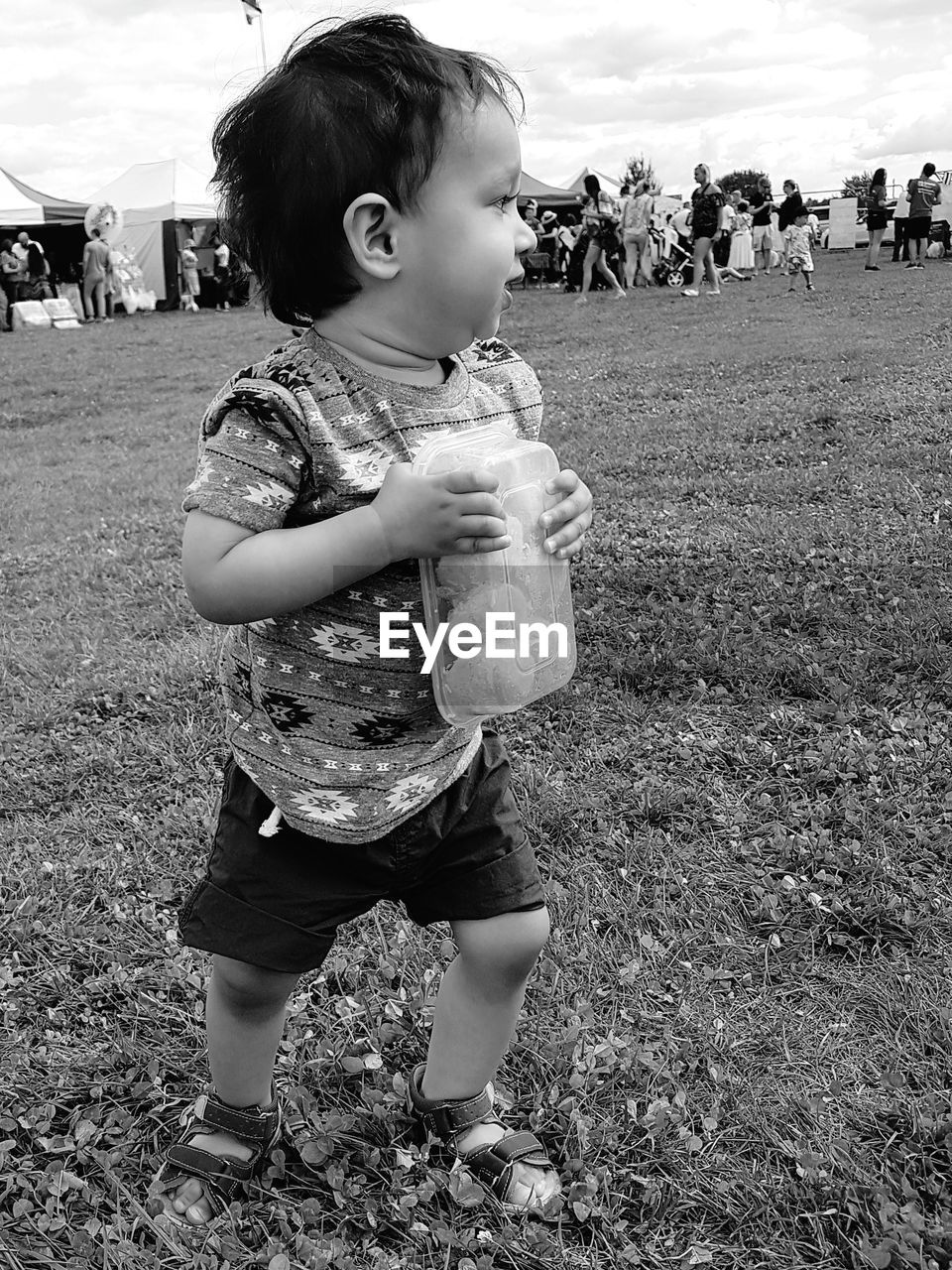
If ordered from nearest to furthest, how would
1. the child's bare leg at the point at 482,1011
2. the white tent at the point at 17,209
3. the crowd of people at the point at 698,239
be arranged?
the child's bare leg at the point at 482,1011
the crowd of people at the point at 698,239
the white tent at the point at 17,209

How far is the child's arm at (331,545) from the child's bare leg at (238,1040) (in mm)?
639

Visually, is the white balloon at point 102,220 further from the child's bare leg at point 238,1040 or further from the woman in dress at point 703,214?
the child's bare leg at point 238,1040

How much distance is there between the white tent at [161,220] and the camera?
81.8ft

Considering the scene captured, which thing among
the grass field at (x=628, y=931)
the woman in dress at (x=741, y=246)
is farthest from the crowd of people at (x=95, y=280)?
the grass field at (x=628, y=931)

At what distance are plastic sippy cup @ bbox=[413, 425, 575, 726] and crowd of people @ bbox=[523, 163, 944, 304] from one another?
1347 cm

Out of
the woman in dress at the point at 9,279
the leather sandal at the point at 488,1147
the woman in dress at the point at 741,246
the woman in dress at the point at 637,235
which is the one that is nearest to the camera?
the leather sandal at the point at 488,1147

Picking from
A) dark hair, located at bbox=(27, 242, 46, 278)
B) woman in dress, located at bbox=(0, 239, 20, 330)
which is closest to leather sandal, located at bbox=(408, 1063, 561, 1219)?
woman in dress, located at bbox=(0, 239, 20, 330)

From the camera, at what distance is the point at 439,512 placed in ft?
4.61

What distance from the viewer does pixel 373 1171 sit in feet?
6.63

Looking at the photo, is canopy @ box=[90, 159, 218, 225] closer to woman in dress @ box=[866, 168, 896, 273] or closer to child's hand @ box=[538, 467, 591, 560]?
woman in dress @ box=[866, 168, 896, 273]

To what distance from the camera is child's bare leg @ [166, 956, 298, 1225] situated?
180 centimetres

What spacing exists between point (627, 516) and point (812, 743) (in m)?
2.21

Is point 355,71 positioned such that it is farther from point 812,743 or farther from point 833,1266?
point 812,743

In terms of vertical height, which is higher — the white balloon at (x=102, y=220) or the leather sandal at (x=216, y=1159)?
the white balloon at (x=102, y=220)
